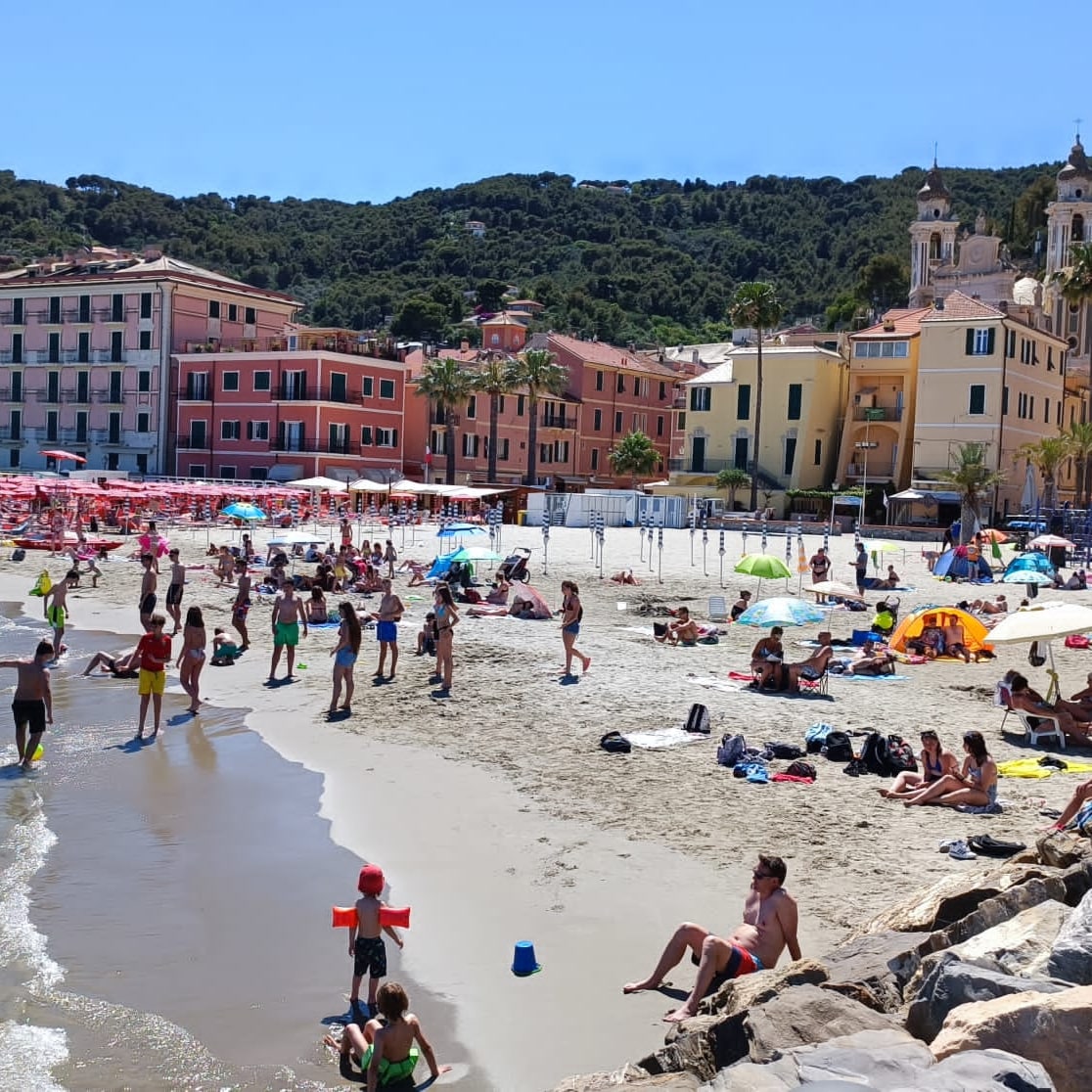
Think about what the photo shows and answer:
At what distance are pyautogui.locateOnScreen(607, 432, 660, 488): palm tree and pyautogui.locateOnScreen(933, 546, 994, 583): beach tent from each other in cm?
3650

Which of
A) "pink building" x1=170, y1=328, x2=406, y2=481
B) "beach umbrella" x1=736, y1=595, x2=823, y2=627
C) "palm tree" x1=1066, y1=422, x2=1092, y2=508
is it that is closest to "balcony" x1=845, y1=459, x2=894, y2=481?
"palm tree" x1=1066, y1=422, x2=1092, y2=508

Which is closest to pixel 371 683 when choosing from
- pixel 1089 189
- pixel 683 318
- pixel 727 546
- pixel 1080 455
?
pixel 727 546

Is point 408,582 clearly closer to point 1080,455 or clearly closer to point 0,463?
point 1080,455

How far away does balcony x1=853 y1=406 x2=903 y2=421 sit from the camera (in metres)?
59.8

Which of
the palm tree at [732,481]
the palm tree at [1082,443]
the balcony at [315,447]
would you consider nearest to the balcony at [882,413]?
the palm tree at [732,481]

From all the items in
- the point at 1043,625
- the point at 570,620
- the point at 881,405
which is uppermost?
the point at 881,405

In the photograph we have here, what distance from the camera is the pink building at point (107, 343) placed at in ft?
213

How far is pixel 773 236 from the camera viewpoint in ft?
548

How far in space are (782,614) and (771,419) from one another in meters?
45.5

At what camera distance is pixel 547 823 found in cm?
1091

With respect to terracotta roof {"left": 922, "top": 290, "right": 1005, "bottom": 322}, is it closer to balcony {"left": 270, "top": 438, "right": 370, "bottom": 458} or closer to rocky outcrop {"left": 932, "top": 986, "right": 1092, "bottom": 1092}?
balcony {"left": 270, "top": 438, "right": 370, "bottom": 458}

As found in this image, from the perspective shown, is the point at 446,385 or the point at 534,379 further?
Answer: the point at 534,379

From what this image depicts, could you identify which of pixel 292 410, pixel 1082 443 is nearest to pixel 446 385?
pixel 292 410

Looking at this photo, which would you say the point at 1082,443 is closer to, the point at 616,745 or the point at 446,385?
the point at 446,385
